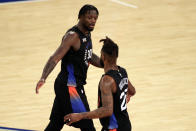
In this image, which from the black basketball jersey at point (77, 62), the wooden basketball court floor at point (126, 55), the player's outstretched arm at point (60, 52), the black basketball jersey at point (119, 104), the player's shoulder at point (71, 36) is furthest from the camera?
the wooden basketball court floor at point (126, 55)

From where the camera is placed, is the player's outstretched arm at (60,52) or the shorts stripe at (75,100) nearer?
the player's outstretched arm at (60,52)

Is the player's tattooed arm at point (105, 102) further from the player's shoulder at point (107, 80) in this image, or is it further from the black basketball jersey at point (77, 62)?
the black basketball jersey at point (77, 62)

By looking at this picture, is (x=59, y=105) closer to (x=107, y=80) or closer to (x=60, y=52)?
(x=60, y=52)

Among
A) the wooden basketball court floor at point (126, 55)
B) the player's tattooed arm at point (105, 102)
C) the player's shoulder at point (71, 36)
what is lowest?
the wooden basketball court floor at point (126, 55)

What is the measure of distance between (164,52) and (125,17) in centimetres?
185

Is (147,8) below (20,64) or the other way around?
the other way around

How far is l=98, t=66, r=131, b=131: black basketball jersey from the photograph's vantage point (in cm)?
477

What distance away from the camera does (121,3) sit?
11570mm

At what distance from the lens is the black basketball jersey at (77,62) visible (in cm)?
550

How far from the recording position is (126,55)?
30.5 ft

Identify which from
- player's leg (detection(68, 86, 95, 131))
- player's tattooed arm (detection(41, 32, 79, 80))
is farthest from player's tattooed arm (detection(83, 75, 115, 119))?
player's leg (detection(68, 86, 95, 131))

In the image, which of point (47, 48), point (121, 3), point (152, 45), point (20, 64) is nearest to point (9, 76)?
point (20, 64)

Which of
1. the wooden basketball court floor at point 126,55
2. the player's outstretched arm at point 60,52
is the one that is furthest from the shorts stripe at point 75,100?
the wooden basketball court floor at point 126,55

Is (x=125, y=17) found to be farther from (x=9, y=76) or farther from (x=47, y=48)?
(x=9, y=76)
